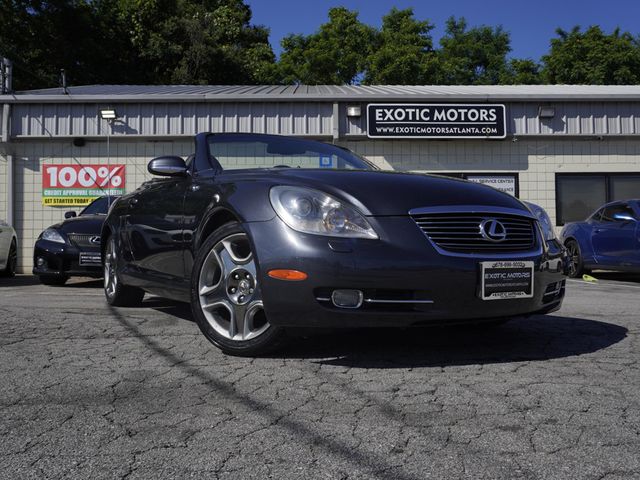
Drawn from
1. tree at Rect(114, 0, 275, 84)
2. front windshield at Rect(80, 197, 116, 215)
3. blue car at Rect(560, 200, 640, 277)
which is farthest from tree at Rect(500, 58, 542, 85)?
front windshield at Rect(80, 197, 116, 215)

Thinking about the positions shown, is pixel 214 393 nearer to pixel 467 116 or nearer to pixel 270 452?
pixel 270 452

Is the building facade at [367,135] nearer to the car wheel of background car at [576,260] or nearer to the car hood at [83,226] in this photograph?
the car wheel of background car at [576,260]

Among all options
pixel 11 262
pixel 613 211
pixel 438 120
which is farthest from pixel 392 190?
pixel 438 120

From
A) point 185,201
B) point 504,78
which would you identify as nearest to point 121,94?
point 185,201

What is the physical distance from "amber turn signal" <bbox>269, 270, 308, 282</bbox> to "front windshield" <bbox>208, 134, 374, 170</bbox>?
1.33m

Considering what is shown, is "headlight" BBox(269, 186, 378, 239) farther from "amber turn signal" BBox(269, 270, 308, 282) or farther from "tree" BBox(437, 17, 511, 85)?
"tree" BBox(437, 17, 511, 85)

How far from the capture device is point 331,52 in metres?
34.2

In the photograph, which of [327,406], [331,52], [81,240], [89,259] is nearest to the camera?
[327,406]

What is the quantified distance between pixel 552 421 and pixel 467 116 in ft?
37.9

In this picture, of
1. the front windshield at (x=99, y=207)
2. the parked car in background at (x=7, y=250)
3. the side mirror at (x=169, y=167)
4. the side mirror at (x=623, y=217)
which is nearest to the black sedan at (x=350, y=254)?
the side mirror at (x=169, y=167)

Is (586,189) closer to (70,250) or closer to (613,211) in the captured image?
(613,211)

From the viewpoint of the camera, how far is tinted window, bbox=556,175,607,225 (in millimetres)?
13609

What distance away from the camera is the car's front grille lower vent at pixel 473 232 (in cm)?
311

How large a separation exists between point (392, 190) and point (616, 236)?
7532 mm
